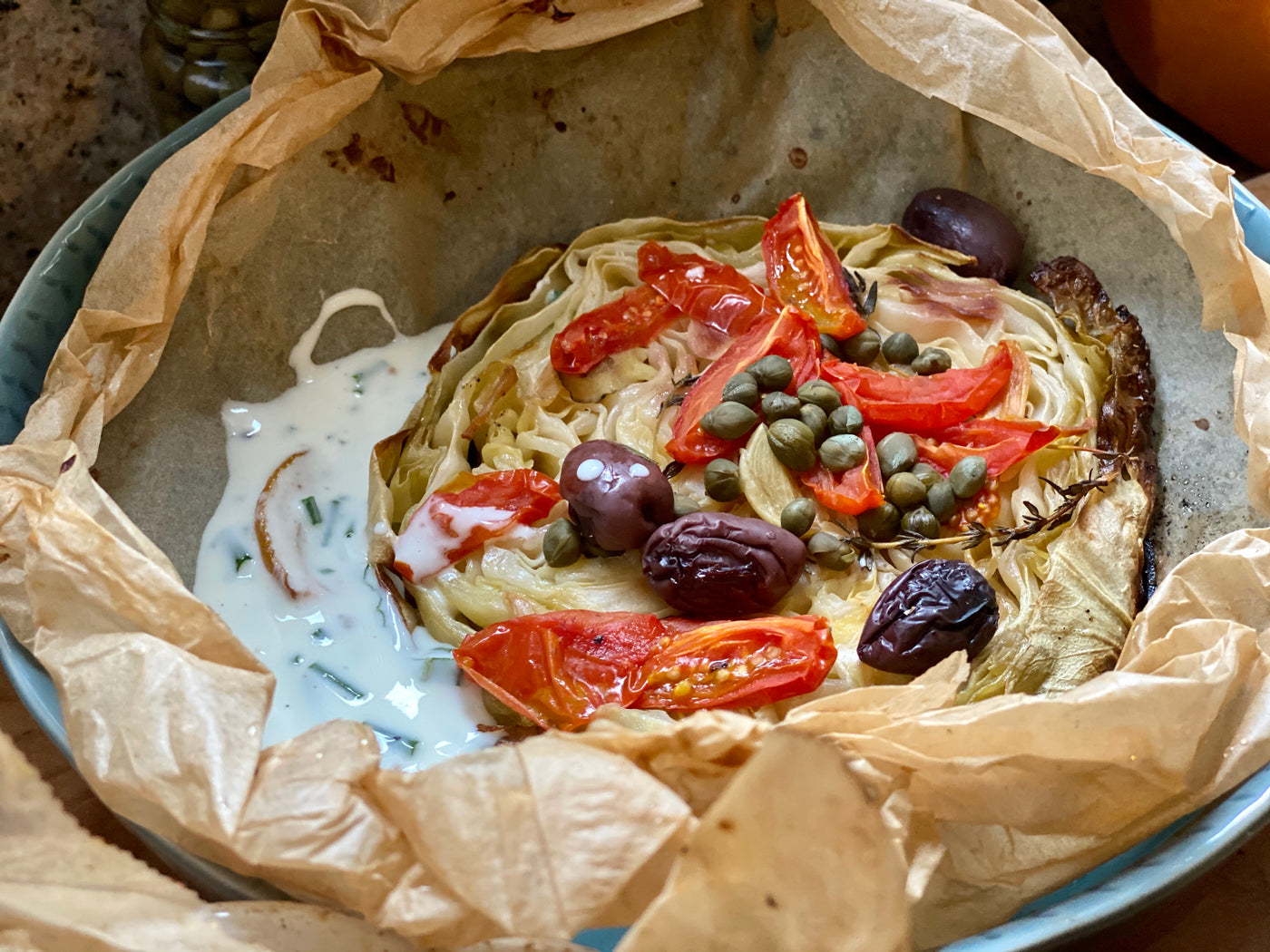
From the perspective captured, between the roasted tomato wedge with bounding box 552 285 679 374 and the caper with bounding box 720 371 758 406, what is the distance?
0.23 m

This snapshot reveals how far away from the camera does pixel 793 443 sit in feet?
5.01

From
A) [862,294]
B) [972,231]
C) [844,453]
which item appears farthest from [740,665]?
[972,231]

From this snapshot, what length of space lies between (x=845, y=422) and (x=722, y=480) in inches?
7.5

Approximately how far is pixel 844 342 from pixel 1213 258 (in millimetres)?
525

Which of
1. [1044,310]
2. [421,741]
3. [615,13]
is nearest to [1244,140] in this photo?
[1044,310]

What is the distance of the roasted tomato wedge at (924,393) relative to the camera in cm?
160

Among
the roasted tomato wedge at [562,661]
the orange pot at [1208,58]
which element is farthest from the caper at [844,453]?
the orange pot at [1208,58]

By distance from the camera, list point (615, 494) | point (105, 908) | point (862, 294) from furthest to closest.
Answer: point (862, 294), point (615, 494), point (105, 908)

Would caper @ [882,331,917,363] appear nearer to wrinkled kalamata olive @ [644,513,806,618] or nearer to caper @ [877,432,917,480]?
caper @ [877,432,917,480]

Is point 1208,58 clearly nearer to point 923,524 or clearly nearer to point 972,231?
point 972,231

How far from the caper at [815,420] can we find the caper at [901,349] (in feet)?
0.66

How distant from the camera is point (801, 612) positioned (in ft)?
4.90

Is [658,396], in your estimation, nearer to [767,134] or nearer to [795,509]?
[795,509]

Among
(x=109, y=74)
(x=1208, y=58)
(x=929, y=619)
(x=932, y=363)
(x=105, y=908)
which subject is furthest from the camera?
(x=1208, y=58)
